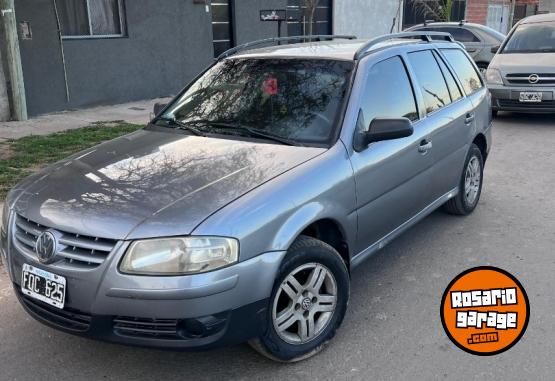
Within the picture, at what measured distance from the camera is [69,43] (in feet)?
34.3

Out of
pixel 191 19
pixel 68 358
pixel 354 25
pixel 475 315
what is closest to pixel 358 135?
pixel 475 315

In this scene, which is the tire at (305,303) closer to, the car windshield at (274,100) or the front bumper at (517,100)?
the car windshield at (274,100)

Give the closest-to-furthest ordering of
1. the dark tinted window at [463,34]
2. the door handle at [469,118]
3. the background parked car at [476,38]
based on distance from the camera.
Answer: the door handle at [469,118], the background parked car at [476,38], the dark tinted window at [463,34]

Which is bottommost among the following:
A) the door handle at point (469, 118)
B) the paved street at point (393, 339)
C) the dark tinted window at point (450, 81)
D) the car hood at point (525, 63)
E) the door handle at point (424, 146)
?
the paved street at point (393, 339)

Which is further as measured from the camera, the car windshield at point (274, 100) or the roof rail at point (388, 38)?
the roof rail at point (388, 38)

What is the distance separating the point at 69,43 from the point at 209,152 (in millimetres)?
8123

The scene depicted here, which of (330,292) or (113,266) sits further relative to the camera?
(330,292)

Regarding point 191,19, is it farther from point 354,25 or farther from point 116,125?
point 354,25

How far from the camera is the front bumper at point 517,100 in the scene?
966cm

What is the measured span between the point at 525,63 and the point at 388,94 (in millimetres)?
7118

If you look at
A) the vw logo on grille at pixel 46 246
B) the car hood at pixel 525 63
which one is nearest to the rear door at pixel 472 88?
the vw logo on grille at pixel 46 246

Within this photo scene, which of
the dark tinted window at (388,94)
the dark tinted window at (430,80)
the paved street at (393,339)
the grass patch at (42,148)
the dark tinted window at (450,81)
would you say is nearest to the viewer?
the paved street at (393,339)

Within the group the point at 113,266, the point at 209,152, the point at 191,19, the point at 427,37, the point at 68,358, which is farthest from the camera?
the point at 191,19

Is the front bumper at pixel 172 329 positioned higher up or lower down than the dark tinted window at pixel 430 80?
lower down
